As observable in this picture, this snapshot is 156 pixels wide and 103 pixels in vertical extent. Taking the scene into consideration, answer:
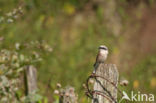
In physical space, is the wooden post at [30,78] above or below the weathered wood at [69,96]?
above

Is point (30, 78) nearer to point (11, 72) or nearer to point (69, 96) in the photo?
point (11, 72)

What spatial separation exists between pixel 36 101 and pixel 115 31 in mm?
4890

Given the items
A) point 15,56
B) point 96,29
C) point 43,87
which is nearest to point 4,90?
point 15,56

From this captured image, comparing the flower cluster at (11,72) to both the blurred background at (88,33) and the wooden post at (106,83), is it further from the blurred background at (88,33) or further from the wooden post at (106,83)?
the blurred background at (88,33)

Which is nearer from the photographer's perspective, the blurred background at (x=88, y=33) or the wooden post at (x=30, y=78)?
the wooden post at (x=30, y=78)

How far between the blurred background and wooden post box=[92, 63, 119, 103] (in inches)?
157

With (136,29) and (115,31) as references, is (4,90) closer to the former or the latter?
(115,31)

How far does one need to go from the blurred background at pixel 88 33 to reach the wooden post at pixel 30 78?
92.1 inches

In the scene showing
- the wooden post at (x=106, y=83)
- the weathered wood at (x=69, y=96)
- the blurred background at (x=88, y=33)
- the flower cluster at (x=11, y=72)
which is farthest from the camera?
the blurred background at (x=88, y=33)

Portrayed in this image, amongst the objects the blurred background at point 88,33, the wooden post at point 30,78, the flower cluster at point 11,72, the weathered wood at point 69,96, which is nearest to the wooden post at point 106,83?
the weathered wood at point 69,96

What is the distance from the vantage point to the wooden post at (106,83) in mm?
2705

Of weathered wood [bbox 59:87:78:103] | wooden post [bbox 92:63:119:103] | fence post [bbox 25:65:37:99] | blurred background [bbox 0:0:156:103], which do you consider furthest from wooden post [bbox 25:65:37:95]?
blurred background [bbox 0:0:156:103]

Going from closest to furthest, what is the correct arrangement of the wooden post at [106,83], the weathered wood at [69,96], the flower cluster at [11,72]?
the wooden post at [106,83] → the weathered wood at [69,96] → the flower cluster at [11,72]

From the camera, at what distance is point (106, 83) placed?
8.92 ft
